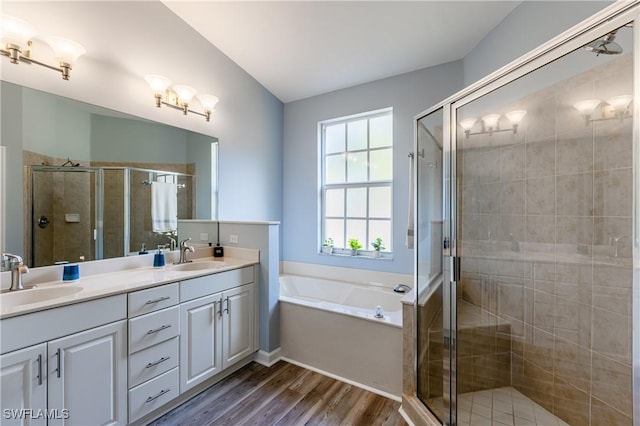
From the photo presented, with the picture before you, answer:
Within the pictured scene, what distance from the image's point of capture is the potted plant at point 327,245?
132 inches

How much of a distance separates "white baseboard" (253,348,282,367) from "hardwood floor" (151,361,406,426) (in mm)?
Answer: 145

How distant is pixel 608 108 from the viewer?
1432mm

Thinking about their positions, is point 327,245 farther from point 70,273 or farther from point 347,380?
point 70,273

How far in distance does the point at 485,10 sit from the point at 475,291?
2036 millimetres

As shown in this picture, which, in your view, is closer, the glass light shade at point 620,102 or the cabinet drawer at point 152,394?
the glass light shade at point 620,102

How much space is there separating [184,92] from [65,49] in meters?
0.78

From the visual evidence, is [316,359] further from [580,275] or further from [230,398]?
[580,275]

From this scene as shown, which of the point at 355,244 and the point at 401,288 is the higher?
the point at 355,244

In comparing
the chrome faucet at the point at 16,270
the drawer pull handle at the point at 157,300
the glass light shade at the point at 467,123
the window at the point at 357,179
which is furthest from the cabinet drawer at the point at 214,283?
the glass light shade at the point at 467,123

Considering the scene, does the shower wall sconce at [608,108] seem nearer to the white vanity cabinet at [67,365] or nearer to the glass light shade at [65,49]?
the white vanity cabinet at [67,365]

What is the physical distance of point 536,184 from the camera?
185cm

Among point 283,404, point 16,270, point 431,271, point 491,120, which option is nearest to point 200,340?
point 283,404

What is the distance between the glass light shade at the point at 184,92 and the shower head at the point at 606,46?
2597mm

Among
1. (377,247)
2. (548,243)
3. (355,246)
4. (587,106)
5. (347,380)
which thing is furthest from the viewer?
(355,246)
